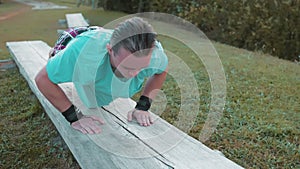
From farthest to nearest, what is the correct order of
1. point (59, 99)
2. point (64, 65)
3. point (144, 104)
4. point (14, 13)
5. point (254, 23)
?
point (14, 13)
point (254, 23)
point (144, 104)
point (59, 99)
point (64, 65)

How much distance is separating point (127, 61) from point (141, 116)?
1.54ft

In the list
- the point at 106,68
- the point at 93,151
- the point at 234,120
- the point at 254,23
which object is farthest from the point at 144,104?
the point at 254,23

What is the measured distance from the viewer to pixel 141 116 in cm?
225

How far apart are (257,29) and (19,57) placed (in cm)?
443

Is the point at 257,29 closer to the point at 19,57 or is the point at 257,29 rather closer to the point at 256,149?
the point at 19,57

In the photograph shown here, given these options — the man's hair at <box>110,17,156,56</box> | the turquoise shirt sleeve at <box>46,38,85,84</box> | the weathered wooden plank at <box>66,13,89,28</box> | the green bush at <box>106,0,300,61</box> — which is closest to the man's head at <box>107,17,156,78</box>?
the man's hair at <box>110,17,156,56</box>

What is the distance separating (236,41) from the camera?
776 centimetres

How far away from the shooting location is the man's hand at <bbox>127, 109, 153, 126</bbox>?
221 cm

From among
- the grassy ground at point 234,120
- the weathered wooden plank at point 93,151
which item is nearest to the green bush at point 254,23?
the grassy ground at point 234,120

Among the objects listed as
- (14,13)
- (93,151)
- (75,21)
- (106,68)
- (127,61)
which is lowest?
(14,13)

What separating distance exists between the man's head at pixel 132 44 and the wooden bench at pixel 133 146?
0.35 metres

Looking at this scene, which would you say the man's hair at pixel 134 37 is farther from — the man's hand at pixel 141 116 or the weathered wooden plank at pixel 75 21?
the weathered wooden plank at pixel 75 21

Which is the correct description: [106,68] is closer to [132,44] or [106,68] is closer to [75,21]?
[132,44]

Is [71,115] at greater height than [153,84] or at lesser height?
lesser
